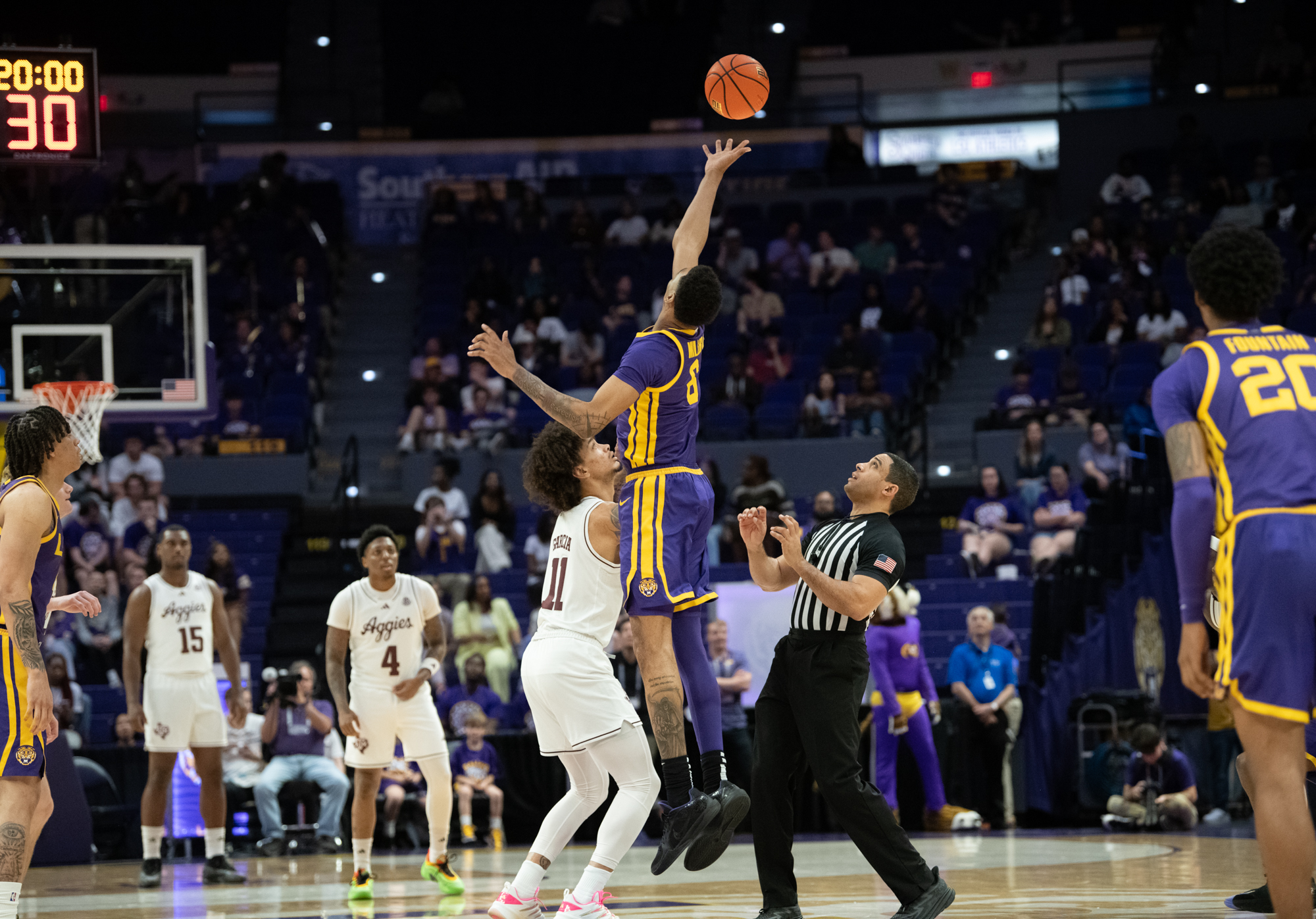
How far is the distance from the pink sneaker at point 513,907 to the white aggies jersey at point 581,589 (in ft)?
3.49

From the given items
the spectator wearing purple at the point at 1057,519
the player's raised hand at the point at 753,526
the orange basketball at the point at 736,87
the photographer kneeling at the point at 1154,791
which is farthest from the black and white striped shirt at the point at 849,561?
the spectator wearing purple at the point at 1057,519

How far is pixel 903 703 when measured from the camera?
489 inches

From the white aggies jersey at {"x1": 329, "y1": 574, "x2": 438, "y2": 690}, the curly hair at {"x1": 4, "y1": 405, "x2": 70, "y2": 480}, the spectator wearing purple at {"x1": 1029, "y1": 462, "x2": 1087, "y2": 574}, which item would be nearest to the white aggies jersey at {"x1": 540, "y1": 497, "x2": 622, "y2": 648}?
the curly hair at {"x1": 4, "y1": 405, "x2": 70, "y2": 480}

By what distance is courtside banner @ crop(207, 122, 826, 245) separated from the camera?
80.9 ft

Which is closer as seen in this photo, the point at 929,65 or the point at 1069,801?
the point at 1069,801

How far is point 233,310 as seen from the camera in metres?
21.0

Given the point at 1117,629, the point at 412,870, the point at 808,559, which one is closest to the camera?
the point at 808,559

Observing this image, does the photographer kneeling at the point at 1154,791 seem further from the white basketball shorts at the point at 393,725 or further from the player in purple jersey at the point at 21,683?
the player in purple jersey at the point at 21,683

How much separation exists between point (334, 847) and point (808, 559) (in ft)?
24.5

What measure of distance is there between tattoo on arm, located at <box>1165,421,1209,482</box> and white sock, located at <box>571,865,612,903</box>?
278cm

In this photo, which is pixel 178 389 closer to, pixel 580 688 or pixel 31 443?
pixel 31 443

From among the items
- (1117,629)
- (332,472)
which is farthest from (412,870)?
(332,472)

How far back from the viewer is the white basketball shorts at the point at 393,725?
922 centimetres

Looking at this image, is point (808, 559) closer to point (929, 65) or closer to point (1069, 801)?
point (1069, 801)
